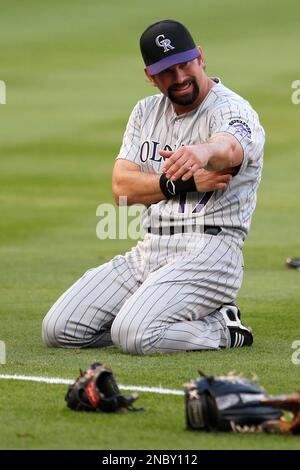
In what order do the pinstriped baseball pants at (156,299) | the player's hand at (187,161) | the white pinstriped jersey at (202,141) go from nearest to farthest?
1. the player's hand at (187,161)
2. the pinstriped baseball pants at (156,299)
3. the white pinstriped jersey at (202,141)

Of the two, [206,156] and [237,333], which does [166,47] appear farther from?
[237,333]

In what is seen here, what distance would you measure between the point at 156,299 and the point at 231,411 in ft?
7.69

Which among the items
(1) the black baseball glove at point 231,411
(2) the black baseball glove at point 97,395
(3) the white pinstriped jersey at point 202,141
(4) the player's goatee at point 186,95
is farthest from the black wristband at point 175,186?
(1) the black baseball glove at point 231,411

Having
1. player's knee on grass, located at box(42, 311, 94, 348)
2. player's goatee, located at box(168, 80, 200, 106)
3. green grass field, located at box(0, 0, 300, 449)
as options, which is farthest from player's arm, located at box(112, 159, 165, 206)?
green grass field, located at box(0, 0, 300, 449)

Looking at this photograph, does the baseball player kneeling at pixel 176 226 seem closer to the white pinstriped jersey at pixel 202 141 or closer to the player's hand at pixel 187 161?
the white pinstriped jersey at pixel 202 141

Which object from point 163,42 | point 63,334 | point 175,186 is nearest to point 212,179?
point 175,186

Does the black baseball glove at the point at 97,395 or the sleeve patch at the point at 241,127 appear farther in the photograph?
the sleeve patch at the point at 241,127

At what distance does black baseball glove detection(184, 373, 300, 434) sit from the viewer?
4.94 metres

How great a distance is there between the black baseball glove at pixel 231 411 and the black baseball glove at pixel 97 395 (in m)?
0.45

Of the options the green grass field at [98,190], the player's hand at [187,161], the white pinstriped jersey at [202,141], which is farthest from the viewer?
the white pinstriped jersey at [202,141]

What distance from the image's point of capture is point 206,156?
6727mm

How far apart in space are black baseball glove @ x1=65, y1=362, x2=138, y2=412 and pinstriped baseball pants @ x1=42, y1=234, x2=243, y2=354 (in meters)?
1.61

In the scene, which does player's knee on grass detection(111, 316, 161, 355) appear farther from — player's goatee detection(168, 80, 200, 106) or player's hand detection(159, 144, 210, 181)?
player's goatee detection(168, 80, 200, 106)

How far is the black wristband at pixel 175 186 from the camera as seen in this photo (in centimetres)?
727
